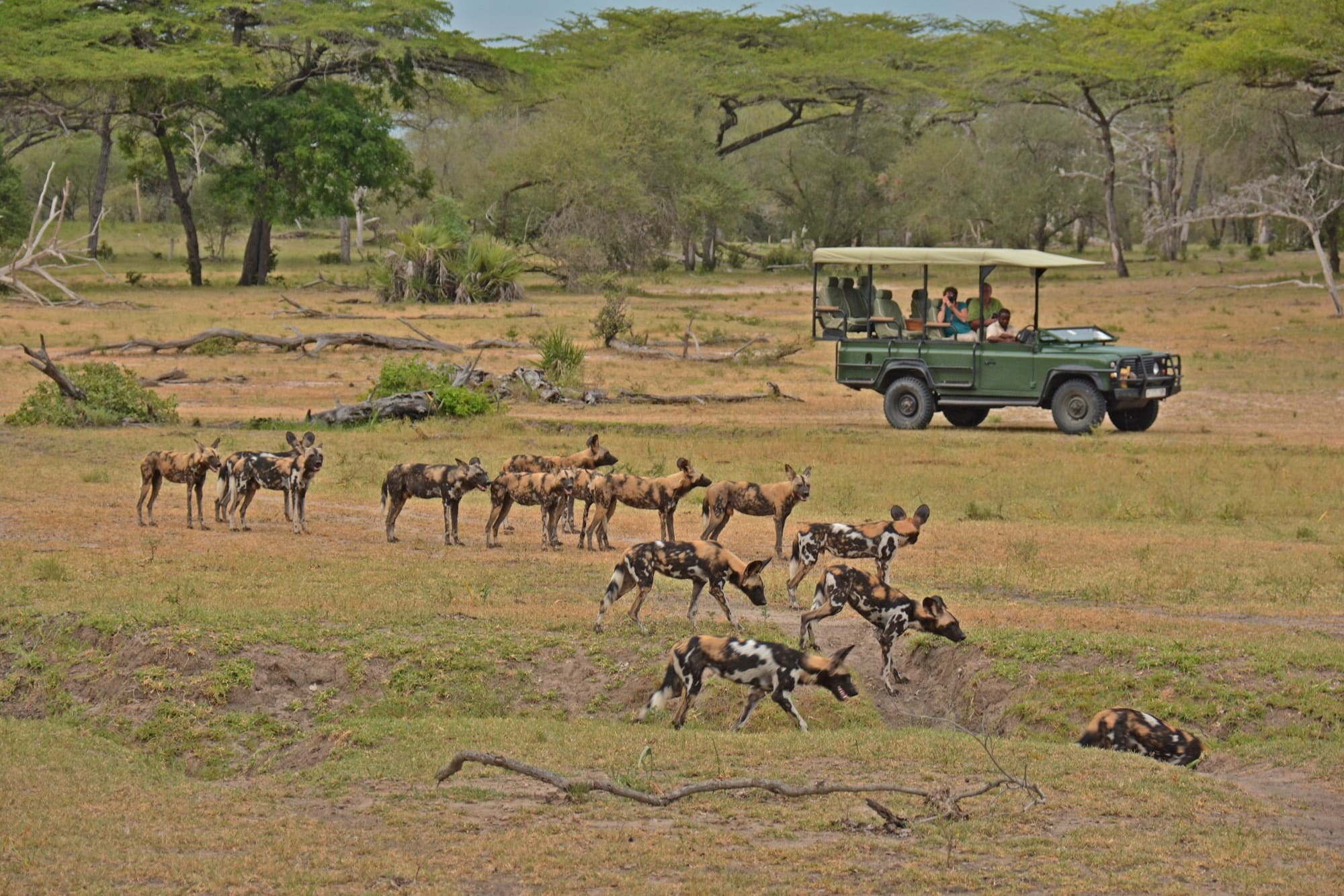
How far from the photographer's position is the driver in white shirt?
24.8m

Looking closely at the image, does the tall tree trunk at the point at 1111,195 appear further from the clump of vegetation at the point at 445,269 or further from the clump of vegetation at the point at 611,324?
the clump of vegetation at the point at 611,324

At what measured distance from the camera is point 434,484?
15430 mm

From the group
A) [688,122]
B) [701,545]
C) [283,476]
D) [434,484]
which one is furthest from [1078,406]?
[688,122]

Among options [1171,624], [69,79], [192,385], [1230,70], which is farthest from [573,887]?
[69,79]

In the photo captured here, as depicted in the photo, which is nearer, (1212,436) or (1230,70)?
(1212,436)

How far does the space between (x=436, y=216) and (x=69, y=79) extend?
1398cm

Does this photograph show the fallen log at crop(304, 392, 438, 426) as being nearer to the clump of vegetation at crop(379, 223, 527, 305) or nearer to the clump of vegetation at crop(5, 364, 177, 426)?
the clump of vegetation at crop(5, 364, 177, 426)

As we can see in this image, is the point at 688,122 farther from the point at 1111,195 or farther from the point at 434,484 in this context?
the point at 434,484

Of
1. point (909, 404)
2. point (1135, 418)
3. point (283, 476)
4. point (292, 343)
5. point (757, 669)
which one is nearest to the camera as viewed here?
point (757, 669)

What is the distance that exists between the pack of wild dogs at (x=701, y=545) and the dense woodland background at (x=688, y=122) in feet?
89.3

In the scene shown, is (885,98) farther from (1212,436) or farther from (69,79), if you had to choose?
(1212,436)

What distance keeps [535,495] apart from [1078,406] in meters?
11.8

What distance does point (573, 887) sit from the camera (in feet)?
22.7

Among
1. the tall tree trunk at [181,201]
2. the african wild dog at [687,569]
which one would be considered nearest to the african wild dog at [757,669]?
the african wild dog at [687,569]
